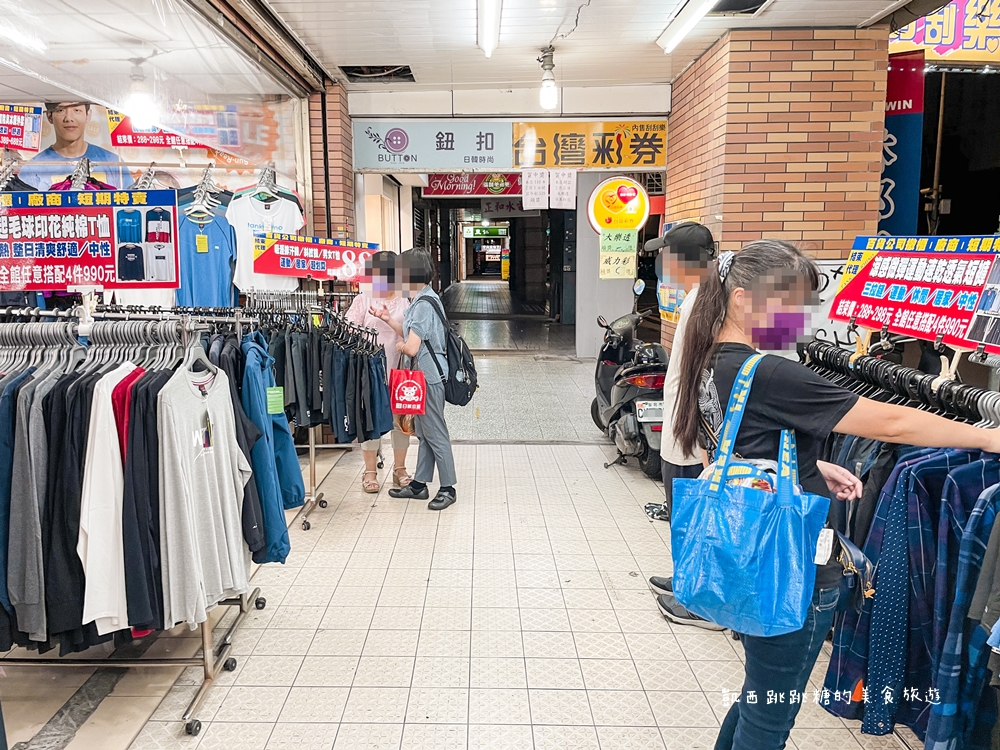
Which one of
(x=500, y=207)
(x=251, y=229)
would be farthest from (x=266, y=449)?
(x=500, y=207)

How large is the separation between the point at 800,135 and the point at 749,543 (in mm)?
4445

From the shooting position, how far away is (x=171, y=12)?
3.92 m

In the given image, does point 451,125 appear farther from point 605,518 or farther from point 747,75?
point 605,518

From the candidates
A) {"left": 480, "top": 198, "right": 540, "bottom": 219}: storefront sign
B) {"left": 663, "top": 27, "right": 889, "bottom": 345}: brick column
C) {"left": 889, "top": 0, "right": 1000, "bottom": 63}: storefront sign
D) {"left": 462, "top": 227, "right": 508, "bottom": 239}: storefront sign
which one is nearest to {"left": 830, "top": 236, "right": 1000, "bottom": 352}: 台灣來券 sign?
{"left": 663, "top": 27, "right": 889, "bottom": 345}: brick column

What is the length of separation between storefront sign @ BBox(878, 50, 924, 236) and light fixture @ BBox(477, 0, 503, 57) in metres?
2.98

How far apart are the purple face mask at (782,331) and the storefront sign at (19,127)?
5977mm

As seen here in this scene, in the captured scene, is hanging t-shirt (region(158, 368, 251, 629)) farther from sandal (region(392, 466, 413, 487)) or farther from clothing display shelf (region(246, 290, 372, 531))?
sandal (region(392, 466, 413, 487))

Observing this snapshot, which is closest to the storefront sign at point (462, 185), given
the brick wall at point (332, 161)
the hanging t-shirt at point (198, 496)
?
the brick wall at point (332, 161)

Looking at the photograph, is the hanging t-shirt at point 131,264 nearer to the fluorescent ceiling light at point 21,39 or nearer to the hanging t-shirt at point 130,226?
the hanging t-shirt at point 130,226

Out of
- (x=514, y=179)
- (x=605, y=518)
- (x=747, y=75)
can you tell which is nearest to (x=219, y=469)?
(x=605, y=518)

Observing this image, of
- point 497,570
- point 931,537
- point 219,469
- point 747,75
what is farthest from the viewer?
point 747,75

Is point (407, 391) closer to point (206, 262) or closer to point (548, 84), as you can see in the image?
point (206, 262)

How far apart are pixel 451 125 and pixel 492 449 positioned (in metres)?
3.05

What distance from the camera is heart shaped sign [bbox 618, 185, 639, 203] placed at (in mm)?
6559
